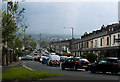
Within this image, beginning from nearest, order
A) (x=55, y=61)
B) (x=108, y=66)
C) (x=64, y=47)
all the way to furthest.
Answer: (x=108, y=66) → (x=55, y=61) → (x=64, y=47)

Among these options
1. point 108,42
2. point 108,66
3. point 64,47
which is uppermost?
Answer: point 64,47

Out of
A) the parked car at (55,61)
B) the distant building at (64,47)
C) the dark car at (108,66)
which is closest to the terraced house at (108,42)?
the parked car at (55,61)

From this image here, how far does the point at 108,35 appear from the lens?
47.7 meters

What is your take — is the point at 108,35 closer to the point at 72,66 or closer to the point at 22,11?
the point at 72,66

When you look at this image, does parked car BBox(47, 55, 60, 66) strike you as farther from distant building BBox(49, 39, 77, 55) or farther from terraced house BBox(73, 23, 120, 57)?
distant building BBox(49, 39, 77, 55)

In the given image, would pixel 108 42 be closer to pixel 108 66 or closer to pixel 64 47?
pixel 108 66

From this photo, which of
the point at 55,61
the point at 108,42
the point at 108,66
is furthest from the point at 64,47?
the point at 108,66

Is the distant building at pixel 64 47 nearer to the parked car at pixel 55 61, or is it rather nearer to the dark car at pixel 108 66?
the parked car at pixel 55 61

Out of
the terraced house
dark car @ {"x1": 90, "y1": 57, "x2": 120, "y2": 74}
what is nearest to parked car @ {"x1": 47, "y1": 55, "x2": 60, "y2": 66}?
the terraced house

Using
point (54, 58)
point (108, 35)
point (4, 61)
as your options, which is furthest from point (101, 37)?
point (4, 61)

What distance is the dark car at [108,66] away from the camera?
24.0 meters

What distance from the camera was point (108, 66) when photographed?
24578 millimetres

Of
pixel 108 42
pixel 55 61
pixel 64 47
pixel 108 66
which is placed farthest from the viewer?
pixel 64 47

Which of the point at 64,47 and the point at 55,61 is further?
the point at 64,47
